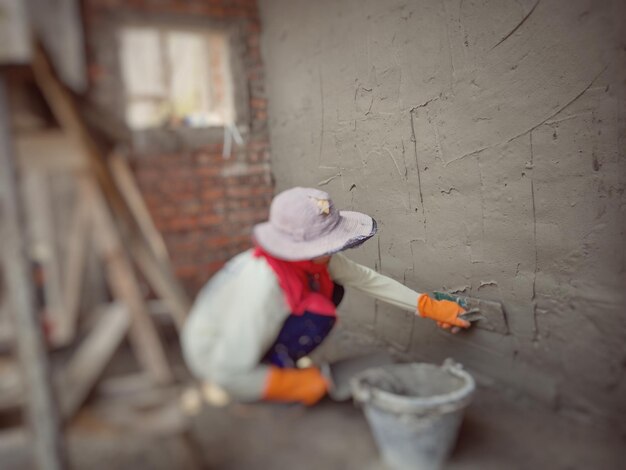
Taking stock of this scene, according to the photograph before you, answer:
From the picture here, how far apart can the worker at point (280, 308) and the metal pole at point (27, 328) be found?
3.44ft

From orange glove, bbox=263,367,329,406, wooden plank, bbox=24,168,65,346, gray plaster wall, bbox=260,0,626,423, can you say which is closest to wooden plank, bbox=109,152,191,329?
gray plaster wall, bbox=260,0,626,423

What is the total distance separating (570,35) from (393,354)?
0.86 meters

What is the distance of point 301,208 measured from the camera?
1019 mm

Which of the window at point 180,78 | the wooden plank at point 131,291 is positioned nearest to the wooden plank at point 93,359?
the wooden plank at point 131,291

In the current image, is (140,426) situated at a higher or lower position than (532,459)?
lower

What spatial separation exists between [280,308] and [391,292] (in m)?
0.38

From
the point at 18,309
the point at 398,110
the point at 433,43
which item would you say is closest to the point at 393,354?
the point at 398,110

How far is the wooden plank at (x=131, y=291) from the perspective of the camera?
6.68ft

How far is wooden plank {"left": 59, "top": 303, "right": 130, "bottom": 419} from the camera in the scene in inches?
90.6

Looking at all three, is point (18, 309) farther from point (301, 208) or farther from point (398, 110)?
point (398, 110)

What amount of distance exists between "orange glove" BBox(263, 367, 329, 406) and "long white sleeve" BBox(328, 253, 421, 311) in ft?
0.93

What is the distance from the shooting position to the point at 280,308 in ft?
3.15

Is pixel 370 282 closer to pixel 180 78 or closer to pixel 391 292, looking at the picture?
pixel 391 292

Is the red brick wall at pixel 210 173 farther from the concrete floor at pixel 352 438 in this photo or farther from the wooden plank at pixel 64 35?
the concrete floor at pixel 352 438
